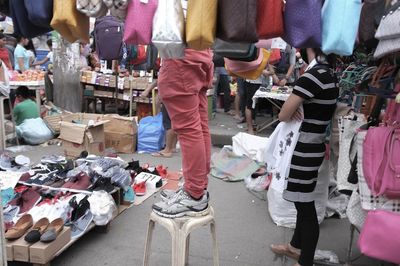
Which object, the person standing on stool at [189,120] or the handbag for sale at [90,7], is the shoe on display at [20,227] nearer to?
the person standing on stool at [189,120]

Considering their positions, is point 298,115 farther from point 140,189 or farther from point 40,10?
point 140,189

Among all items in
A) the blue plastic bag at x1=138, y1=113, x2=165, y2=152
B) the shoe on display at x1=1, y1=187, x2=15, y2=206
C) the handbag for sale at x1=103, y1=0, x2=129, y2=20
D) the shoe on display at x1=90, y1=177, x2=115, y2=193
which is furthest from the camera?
the blue plastic bag at x1=138, y1=113, x2=165, y2=152

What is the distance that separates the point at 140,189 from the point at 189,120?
8.22 feet

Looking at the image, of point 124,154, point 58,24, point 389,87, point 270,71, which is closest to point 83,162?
point 124,154

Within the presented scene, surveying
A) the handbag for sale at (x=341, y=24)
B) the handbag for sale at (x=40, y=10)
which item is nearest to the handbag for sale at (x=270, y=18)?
the handbag for sale at (x=341, y=24)

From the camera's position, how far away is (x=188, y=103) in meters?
2.26

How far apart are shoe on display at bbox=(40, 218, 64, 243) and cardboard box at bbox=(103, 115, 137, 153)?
127 inches

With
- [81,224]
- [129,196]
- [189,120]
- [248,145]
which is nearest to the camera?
[189,120]

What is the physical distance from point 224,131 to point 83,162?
340 centimetres

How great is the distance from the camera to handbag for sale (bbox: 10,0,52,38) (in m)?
1.83

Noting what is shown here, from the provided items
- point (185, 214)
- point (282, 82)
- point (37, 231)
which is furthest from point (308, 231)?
point (282, 82)

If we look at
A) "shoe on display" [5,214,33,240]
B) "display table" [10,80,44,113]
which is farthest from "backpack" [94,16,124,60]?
"shoe on display" [5,214,33,240]

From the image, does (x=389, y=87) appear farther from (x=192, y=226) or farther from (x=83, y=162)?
(x=83, y=162)

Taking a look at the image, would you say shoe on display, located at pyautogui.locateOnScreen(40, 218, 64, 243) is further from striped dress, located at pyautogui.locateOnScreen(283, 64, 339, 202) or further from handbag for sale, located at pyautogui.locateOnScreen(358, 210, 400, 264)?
handbag for sale, located at pyautogui.locateOnScreen(358, 210, 400, 264)
